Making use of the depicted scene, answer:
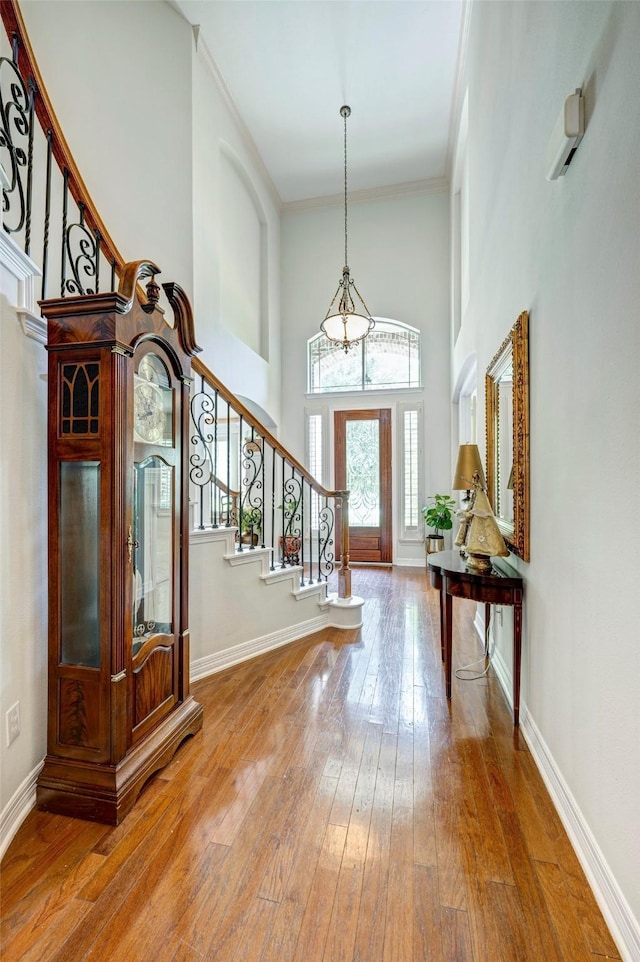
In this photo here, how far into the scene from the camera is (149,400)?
2027 millimetres

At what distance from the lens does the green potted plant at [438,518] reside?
245 inches

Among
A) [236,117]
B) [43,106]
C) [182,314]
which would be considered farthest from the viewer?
[236,117]

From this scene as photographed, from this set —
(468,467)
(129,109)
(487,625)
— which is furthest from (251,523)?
(129,109)

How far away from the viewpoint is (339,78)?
5160mm

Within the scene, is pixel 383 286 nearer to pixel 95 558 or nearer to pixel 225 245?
pixel 225 245

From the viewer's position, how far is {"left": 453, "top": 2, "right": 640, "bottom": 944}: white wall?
49.0 inches

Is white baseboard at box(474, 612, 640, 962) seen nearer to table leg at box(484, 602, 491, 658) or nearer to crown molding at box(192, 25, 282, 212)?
table leg at box(484, 602, 491, 658)

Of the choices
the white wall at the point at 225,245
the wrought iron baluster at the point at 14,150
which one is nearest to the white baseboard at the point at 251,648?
the wrought iron baluster at the point at 14,150

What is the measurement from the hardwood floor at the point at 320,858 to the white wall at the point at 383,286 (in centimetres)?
495

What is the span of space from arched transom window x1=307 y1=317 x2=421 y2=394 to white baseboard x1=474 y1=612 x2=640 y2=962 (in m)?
5.69

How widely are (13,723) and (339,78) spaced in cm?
676

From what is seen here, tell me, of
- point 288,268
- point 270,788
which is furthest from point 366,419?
point 270,788

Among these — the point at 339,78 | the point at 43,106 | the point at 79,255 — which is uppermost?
the point at 339,78

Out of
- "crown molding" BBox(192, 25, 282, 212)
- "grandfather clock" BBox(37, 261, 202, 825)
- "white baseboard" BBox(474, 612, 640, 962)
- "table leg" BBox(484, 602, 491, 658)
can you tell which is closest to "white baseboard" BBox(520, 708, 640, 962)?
"white baseboard" BBox(474, 612, 640, 962)
